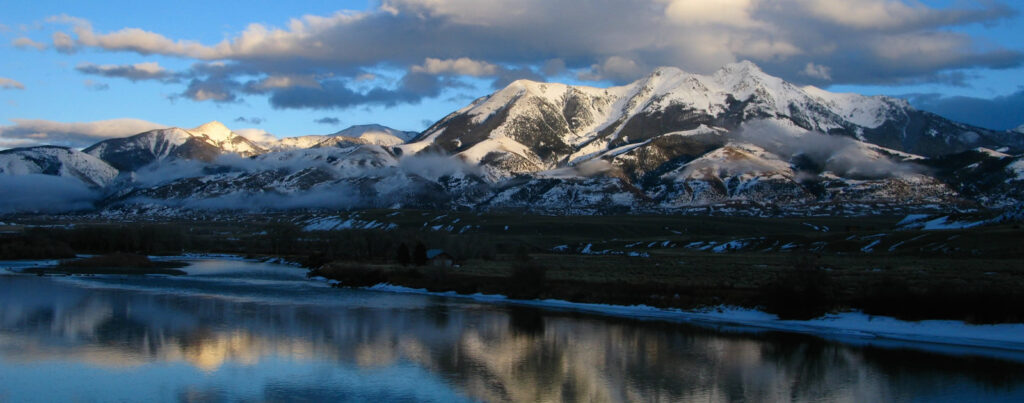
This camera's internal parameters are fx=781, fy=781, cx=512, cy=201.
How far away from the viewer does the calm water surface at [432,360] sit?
29.0 m

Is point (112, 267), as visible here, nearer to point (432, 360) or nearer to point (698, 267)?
point (698, 267)

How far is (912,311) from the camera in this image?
1778 inches

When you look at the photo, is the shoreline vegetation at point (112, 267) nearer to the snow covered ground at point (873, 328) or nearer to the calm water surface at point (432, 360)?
the calm water surface at point (432, 360)

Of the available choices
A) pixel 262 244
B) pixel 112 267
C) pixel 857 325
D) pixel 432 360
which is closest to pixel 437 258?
pixel 112 267

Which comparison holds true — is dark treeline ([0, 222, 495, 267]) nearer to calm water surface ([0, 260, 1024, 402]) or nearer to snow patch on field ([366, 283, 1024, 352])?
snow patch on field ([366, 283, 1024, 352])

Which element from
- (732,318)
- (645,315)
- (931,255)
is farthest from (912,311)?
(931,255)

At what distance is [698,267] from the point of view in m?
83.6

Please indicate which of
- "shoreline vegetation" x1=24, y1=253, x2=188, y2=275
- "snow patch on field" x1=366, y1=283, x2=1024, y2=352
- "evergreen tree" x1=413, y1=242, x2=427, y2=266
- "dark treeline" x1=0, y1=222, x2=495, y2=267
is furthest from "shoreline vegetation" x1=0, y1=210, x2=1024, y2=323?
"shoreline vegetation" x1=24, y1=253, x2=188, y2=275

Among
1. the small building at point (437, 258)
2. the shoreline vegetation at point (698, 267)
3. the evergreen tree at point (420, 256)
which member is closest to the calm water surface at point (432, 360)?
the shoreline vegetation at point (698, 267)

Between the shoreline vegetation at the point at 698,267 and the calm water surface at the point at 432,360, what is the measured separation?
6.75 metres

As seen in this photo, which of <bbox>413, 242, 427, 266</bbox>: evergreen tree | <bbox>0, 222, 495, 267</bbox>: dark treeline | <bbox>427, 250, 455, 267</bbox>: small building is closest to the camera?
<bbox>427, 250, 455, 267</bbox>: small building

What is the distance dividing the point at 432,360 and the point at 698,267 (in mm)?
53980

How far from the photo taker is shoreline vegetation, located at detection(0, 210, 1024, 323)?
4834 cm

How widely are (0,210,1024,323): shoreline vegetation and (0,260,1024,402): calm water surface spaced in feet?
22.2
